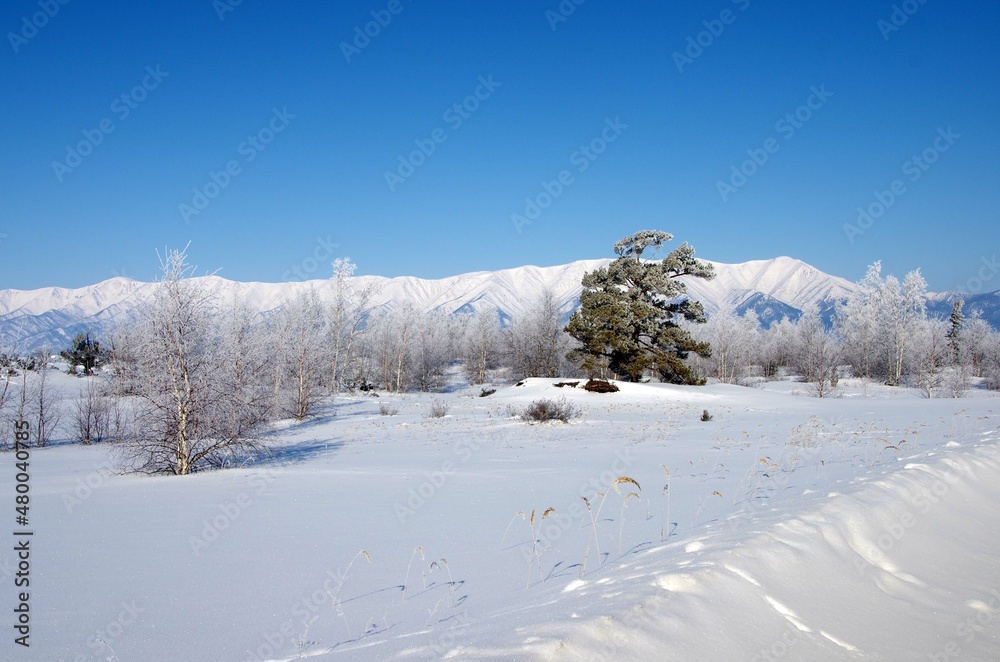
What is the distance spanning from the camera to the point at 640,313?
3023 centimetres

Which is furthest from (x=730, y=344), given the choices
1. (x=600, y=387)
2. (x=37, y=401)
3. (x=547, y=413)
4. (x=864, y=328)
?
(x=37, y=401)

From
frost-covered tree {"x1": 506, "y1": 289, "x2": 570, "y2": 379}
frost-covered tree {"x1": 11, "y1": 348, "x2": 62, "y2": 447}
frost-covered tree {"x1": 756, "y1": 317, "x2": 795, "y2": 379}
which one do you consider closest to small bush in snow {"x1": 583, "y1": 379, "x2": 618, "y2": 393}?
frost-covered tree {"x1": 506, "y1": 289, "x2": 570, "y2": 379}

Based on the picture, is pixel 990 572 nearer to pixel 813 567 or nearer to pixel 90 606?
pixel 813 567

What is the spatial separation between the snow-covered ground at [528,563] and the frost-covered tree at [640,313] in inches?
845

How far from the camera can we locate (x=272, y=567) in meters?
4.23

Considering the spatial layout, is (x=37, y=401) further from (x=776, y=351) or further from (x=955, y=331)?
(x=955, y=331)

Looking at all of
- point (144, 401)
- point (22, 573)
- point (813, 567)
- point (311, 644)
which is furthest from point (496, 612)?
point (144, 401)

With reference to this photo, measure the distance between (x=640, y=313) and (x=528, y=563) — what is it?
27.4 m

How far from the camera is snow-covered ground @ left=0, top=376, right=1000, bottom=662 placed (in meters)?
2.63

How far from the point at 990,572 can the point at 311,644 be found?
5.08 meters

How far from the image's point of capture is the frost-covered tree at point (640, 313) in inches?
1209

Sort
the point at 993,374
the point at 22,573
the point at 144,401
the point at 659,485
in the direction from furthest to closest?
the point at 993,374
the point at 144,401
the point at 659,485
the point at 22,573

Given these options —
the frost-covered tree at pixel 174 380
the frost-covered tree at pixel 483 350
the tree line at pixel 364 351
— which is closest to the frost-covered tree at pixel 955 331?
the tree line at pixel 364 351

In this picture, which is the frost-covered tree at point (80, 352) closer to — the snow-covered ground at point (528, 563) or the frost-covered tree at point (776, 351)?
the snow-covered ground at point (528, 563)
